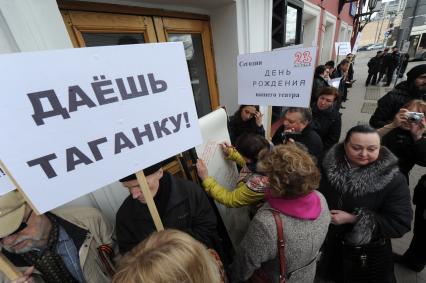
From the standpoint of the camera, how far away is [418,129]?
158 cm

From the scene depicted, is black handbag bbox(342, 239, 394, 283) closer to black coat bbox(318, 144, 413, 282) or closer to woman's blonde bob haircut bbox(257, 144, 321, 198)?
black coat bbox(318, 144, 413, 282)

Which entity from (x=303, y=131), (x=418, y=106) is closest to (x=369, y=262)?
(x=303, y=131)

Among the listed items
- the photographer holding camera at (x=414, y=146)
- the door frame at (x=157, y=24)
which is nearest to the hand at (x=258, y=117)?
the door frame at (x=157, y=24)

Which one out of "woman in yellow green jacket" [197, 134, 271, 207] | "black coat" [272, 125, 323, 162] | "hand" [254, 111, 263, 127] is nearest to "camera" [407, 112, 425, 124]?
"black coat" [272, 125, 323, 162]

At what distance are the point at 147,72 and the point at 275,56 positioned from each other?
1.26m

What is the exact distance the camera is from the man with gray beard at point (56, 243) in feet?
3.07

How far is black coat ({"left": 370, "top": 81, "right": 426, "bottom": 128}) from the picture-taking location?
7.36 ft

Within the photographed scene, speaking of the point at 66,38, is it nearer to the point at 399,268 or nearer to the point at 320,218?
the point at 320,218

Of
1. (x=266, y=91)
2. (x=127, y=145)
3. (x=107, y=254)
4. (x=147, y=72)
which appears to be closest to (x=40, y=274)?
(x=107, y=254)

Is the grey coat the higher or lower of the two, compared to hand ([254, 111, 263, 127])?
lower

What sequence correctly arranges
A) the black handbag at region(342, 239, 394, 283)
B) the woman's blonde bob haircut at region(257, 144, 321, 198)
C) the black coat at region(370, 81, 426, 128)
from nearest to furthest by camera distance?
the woman's blonde bob haircut at region(257, 144, 321, 198) → the black handbag at region(342, 239, 394, 283) → the black coat at region(370, 81, 426, 128)

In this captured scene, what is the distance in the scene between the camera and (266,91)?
181 centimetres

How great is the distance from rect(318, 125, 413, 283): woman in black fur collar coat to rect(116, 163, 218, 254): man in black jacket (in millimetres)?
971

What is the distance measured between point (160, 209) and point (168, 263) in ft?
1.85
